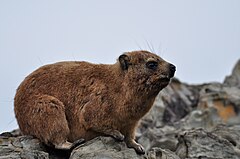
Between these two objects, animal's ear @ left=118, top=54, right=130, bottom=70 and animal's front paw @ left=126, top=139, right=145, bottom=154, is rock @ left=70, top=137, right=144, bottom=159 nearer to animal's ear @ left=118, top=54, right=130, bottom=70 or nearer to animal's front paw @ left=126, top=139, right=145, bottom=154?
animal's front paw @ left=126, top=139, right=145, bottom=154

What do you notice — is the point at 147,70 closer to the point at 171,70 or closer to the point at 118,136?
the point at 171,70

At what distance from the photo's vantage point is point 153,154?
14.8 metres

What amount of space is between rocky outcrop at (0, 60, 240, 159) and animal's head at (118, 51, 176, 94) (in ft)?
5.18

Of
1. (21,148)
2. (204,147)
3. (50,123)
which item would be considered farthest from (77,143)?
(204,147)

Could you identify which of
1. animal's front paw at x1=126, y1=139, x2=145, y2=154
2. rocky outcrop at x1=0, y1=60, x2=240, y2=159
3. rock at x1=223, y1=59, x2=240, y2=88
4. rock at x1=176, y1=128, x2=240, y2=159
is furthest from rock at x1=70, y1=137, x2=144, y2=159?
rock at x1=223, y1=59, x2=240, y2=88

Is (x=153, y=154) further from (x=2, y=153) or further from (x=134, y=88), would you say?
(x=2, y=153)

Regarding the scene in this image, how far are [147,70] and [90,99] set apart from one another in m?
1.57

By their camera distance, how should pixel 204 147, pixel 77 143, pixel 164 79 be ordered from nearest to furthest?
1. pixel 77 143
2. pixel 164 79
3. pixel 204 147

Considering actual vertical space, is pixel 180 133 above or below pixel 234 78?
above

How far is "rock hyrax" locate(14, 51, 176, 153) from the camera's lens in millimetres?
14461

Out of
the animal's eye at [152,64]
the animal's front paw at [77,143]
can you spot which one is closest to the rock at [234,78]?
the animal's eye at [152,64]

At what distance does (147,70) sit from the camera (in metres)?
14.8

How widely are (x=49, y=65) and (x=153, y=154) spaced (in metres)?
3.55

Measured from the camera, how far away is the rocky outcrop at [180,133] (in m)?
13.9
